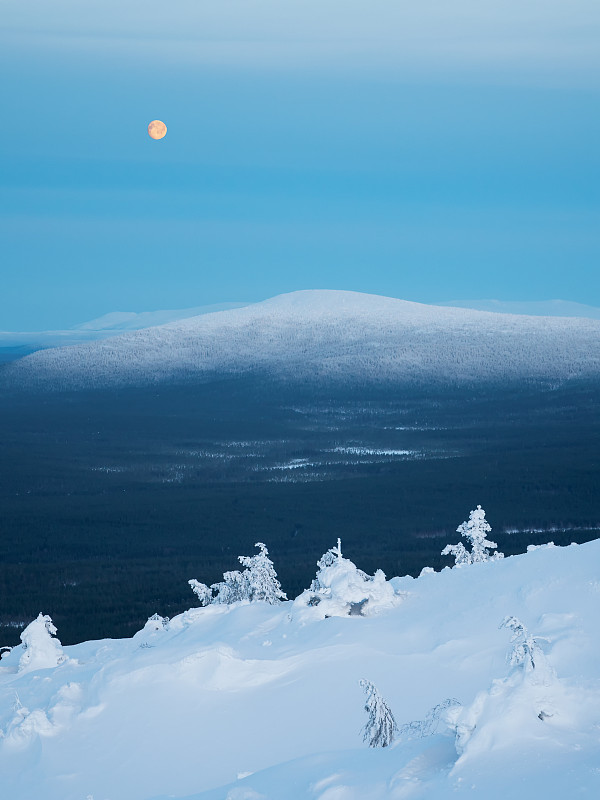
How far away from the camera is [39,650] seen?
1557 cm

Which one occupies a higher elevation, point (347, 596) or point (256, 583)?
point (347, 596)

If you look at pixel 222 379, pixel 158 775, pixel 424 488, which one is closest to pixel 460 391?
pixel 222 379

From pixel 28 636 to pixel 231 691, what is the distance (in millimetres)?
5130

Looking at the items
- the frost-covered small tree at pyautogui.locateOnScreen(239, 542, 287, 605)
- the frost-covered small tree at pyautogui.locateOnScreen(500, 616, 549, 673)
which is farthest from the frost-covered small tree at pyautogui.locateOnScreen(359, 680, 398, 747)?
the frost-covered small tree at pyautogui.locateOnScreen(239, 542, 287, 605)

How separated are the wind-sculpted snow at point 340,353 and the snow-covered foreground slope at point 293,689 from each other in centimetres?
12680

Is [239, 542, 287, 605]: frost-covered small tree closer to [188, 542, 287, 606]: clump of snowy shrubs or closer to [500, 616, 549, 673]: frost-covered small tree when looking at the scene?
[188, 542, 287, 606]: clump of snowy shrubs

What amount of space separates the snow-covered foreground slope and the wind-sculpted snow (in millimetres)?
126804

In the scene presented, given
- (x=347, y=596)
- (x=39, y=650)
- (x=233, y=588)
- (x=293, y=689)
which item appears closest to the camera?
(x=293, y=689)

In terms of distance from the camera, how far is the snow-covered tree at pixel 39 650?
608 inches

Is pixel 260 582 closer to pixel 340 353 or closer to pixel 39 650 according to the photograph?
pixel 39 650

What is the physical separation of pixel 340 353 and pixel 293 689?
155719 mm

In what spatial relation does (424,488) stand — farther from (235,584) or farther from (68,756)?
(68,756)

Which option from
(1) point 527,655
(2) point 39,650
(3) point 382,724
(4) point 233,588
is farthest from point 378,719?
(4) point 233,588

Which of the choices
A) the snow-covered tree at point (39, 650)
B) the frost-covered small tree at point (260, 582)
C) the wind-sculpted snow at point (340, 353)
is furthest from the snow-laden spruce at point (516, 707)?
the wind-sculpted snow at point (340, 353)
